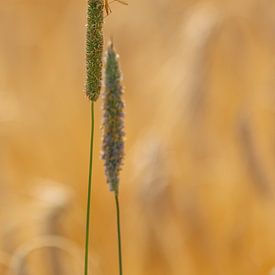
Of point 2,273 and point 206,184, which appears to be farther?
point 206,184

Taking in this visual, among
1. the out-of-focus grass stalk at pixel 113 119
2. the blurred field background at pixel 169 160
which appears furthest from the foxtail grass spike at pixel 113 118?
the blurred field background at pixel 169 160

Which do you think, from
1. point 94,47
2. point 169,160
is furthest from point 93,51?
point 169,160

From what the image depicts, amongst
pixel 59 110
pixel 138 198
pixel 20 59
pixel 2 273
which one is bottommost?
pixel 2 273

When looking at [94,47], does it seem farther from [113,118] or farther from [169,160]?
[169,160]

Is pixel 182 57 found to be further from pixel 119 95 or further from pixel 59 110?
pixel 119 95

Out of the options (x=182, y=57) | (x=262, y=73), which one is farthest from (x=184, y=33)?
(x=262, y=73)

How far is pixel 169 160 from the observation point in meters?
1.57

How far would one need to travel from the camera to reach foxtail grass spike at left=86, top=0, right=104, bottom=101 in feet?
2.20

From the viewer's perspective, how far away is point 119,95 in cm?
64

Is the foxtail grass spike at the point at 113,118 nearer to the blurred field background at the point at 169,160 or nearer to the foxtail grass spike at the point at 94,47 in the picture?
the foxtail grass spike at the point at 94,47

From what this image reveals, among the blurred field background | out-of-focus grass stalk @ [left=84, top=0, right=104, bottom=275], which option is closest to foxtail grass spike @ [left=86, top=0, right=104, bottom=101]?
out-of-focus grass stalk @ [left=84, top=0, right=104, bottom=275]

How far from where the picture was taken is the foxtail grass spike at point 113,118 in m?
0.65

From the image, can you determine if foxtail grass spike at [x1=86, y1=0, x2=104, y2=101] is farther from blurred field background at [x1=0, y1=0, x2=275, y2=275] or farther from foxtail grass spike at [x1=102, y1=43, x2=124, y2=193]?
blurred field background at [x1=0, y1=0, x2=275, y2=275]

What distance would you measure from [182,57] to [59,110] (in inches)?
20.1
